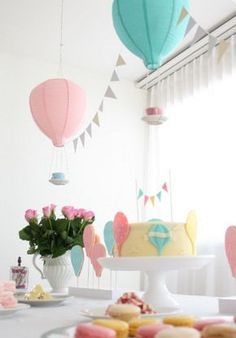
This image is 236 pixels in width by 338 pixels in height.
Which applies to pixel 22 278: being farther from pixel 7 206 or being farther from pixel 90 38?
pixel 90 38

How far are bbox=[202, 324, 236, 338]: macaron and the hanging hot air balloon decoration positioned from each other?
5.62 ft

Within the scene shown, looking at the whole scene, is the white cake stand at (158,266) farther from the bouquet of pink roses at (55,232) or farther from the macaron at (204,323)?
the bouquet of pink roses at (55,232)

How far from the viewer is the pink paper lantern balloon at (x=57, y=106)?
7.08ft

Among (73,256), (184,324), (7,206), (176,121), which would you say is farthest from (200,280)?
(184,324)

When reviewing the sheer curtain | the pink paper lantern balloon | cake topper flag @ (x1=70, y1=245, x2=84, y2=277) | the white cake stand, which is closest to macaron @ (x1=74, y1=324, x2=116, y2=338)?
the white cake stand

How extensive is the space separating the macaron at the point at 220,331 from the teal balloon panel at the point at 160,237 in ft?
1.91

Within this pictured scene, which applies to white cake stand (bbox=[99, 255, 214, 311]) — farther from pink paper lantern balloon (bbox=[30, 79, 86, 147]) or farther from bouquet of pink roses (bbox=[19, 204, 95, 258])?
pink paper lantern balloon (bbox=[30, 79, 86, 147])

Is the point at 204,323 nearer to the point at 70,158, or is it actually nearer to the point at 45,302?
the point at 45,302

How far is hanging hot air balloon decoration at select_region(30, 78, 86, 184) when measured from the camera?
2.16 m

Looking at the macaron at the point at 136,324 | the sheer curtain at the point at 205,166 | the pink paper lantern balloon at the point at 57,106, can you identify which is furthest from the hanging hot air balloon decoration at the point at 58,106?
the macaron at the point at 136,324

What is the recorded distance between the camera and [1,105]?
3.39 metres

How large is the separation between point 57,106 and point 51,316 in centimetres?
133

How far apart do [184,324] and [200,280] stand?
8.47 feet

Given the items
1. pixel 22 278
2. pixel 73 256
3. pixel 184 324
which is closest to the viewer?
pixel 184 324
